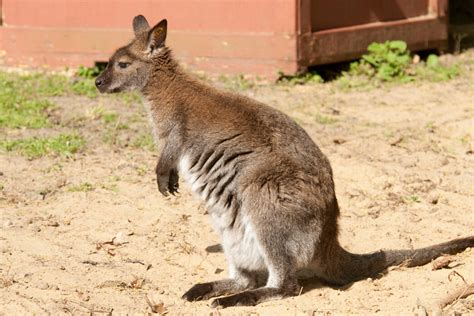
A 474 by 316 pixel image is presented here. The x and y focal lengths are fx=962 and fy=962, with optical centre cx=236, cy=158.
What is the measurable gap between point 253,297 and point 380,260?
32.4 inches

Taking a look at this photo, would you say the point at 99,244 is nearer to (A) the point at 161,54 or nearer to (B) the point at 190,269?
(B) the point at 190,269

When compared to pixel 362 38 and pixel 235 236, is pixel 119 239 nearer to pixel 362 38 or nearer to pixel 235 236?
pixel 235 236

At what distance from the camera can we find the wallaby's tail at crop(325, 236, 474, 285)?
18.1 ft

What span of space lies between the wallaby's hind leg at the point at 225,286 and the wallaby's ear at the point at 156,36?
1.57 m

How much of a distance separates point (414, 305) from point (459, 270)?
1.86 ft

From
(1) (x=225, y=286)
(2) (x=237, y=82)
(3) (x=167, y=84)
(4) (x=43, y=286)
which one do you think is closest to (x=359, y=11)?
(2) (x=237, y=82)

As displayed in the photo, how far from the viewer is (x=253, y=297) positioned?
5.24 meters

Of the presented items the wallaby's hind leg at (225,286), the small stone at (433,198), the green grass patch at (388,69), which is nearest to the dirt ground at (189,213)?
the small stone at (433,198)

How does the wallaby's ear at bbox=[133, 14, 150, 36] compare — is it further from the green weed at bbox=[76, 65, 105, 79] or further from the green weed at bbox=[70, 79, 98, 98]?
the green weed at bbox=[76, 65, 105, 79]

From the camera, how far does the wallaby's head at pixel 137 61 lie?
6.14m

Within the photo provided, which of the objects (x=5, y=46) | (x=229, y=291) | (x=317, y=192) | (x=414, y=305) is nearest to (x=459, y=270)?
(x=414, y=305)

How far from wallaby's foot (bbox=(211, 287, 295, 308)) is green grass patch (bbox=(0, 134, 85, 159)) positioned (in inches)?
112

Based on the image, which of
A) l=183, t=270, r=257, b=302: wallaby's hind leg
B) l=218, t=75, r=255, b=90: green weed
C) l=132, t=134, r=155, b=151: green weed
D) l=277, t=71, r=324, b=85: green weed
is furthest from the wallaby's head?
l=277, t=71, r=324, b=85: green weed

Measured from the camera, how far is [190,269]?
594 centimetres
